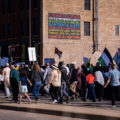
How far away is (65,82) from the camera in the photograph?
2531 cm

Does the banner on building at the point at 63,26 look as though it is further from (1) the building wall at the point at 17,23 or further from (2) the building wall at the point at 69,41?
(1) the building wall at the point at 17,23

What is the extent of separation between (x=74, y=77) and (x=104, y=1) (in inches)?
1319

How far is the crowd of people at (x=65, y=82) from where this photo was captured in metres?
24.3

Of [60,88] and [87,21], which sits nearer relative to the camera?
[60,88]

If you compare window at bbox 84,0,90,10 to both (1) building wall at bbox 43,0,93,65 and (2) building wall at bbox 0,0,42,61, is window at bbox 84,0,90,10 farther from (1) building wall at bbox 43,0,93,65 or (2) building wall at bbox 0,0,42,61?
(2) building wall at bbox 0,0,42,61

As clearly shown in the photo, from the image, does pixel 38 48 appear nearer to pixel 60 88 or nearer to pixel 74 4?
pixel 74 4

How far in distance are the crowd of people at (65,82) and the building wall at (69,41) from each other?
25.1 meters

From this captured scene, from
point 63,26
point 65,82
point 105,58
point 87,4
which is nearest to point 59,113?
point 65,82

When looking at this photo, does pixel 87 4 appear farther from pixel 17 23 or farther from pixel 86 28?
pixel 17 23

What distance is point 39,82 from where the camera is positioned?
25547 mm

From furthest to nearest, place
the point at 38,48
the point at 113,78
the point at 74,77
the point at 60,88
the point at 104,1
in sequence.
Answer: the point at 104,1 < the point at 38,48 < the point at 74,77 < the point at 60,88 < the point at 113,78

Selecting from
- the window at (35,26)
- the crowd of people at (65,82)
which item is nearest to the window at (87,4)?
the window at (35,26)

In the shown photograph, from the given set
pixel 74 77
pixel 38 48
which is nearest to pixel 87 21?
pixel 38 48

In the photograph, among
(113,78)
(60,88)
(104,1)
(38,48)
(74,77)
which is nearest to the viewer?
(113,78)
